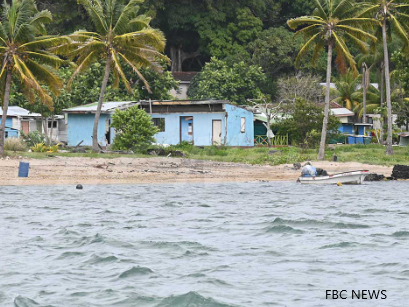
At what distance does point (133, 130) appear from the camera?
38.1 metres

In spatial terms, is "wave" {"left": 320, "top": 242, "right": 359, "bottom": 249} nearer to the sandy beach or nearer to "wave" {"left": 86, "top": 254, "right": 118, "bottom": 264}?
"wave" {"left": 86, "top": 254, "right": 118, "bottom": 264}

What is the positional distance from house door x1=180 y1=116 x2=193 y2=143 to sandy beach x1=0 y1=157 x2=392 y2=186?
10103 mm

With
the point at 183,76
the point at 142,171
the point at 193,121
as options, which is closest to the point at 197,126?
the point at 193,121

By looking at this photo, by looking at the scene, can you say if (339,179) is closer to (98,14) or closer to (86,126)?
(98,14)

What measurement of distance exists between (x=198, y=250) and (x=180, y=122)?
3245 cm

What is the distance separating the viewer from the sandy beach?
29.8 meters

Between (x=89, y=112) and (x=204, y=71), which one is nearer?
(x=89, y=112)

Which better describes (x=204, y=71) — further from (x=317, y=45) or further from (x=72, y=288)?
(x=72, y=288)

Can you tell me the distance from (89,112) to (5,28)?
11.7 meters

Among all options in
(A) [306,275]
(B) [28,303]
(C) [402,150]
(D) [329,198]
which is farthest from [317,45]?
(B) [28,303]

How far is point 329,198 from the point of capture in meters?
25.5

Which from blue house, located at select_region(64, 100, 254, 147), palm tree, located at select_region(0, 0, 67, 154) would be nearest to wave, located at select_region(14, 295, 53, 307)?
palm tree, located at select_region(0, 0, 67, 154)

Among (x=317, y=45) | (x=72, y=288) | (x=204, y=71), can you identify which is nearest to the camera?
(x=72, y=288)

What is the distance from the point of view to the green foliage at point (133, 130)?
38031 millimetres
